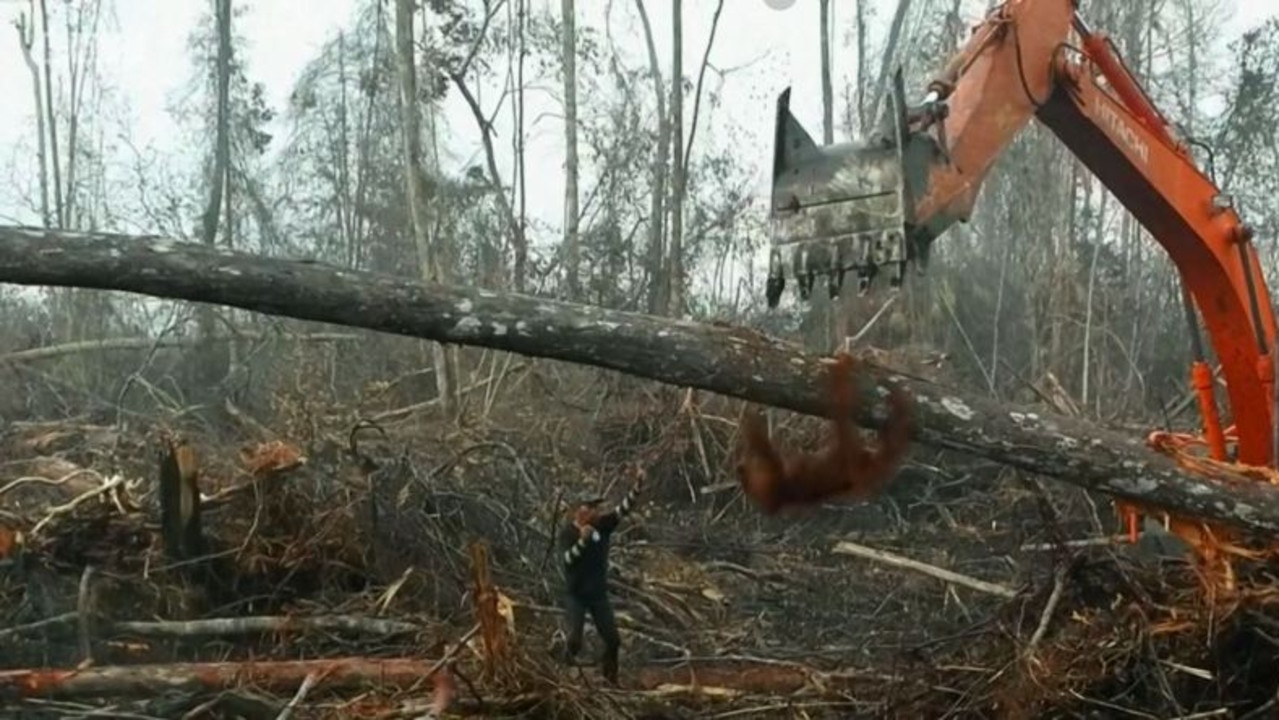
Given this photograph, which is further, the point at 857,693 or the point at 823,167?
the point at 857,693

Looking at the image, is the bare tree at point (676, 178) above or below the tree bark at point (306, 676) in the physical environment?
above

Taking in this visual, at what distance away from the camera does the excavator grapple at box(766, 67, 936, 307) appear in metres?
5.41

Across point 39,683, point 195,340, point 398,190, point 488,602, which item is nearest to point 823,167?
point 488,602

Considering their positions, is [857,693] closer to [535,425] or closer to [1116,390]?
→ [535,425]

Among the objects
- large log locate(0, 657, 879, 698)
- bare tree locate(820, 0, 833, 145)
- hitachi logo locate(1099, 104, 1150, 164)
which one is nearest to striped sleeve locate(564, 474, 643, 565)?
large log locate(0, 657, 879, 698)

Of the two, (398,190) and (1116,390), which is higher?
(398,190)

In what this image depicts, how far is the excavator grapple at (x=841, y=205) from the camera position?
5414 millimetres

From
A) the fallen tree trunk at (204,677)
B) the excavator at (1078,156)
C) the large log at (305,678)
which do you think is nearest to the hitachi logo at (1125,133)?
the excavator at (1078,156)

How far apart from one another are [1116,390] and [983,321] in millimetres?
5075

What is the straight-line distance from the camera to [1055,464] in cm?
530

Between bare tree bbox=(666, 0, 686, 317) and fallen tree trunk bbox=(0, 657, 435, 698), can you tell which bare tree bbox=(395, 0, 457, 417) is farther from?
fallen tree trunk bbox=(0, 657, 435, 698)

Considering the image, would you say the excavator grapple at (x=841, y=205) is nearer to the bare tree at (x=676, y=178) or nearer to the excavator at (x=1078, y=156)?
the excavator at (x=1078, y=156)

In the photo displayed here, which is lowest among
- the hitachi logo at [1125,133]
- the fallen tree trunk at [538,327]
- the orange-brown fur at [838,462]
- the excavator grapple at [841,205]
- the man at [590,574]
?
the man at [590,574]

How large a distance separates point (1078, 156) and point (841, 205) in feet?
7.93
